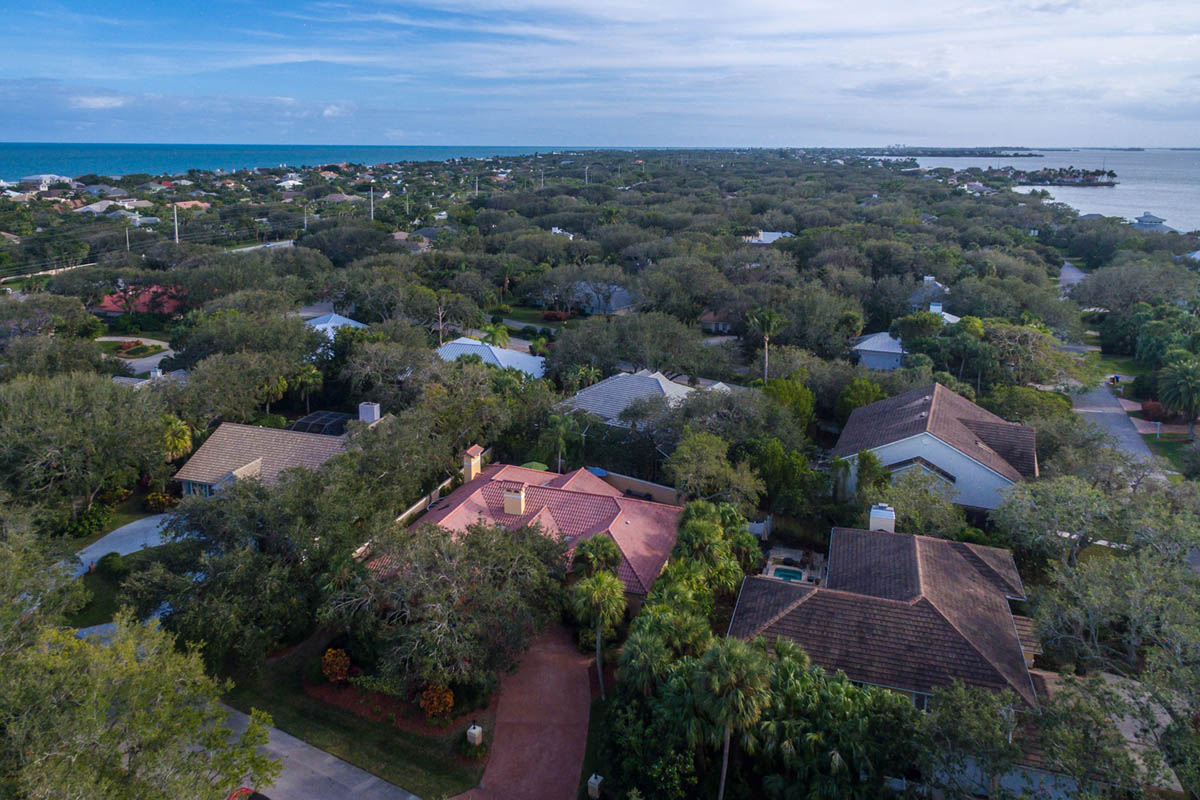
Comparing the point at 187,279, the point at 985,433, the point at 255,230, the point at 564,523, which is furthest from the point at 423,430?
the point at 255,230

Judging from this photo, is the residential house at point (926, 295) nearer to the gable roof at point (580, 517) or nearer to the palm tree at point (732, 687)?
the gable roof at point (580, 517)

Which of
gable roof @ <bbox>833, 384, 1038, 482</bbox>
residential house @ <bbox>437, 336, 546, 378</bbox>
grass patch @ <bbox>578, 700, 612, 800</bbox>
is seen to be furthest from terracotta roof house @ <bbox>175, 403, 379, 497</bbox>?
gable roof @ <bbox>833, 384, 1038, 482</bbox>

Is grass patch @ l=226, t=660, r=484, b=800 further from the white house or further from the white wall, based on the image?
the white house

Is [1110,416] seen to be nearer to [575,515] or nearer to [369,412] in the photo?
[575,515]

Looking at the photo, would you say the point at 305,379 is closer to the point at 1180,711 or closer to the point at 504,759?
the point at 504,759

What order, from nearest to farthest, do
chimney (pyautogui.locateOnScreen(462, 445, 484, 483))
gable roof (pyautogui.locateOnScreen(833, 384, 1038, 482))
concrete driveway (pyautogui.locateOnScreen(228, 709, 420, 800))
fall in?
concrete driveway (pyautogui.locateOnScreen(228, 709, 420, 800)) < gable roof (pyautogui.locateOnScreen(833, 384, 1038, 482)) < chimney (pyautogui.locateOnScreen(462, 445, 484, 483))

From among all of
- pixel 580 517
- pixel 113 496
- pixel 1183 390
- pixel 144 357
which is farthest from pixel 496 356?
pixel 1183 390
